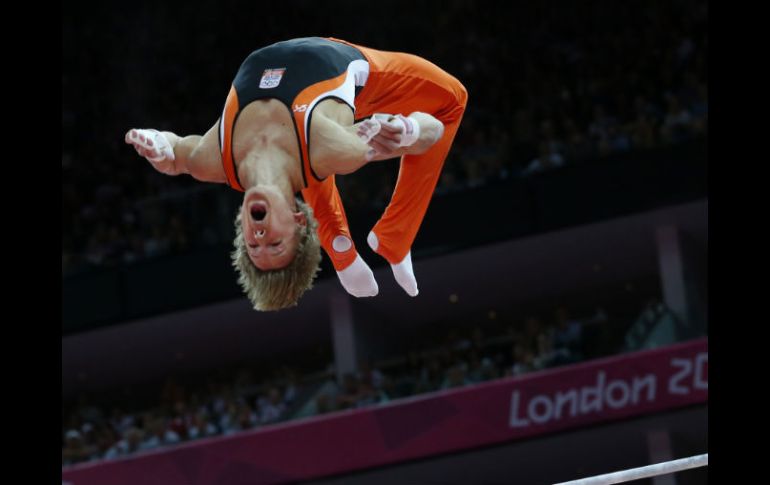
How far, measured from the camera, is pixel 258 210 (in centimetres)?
578

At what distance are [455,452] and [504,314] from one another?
492 centimetres

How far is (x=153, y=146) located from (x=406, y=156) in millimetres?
1657

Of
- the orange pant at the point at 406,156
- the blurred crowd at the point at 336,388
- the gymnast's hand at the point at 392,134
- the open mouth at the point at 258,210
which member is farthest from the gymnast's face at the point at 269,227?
the blurred crowd at the point at 336,388

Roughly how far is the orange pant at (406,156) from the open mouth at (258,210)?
3.00 ft

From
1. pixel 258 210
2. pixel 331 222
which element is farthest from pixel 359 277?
pixel 258 210

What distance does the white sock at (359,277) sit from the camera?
6980 mm

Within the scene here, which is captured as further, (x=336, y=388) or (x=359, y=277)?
(x=336, y=388)

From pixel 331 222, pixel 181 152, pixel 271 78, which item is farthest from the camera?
pixel 331 222

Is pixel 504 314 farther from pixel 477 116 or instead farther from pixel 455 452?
pixel 455 452

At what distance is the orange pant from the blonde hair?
0.66 meters

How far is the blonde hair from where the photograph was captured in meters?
6.00

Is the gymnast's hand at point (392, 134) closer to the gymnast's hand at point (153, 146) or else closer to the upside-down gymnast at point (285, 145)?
the upside-down gymnast at point (285, 145)

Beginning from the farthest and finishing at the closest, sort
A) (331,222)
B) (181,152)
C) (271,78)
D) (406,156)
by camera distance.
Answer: (406,156), (331,222), (181,152), (271,78)

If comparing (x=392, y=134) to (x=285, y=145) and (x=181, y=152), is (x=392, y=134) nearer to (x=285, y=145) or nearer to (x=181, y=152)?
(x=285, y=145)
